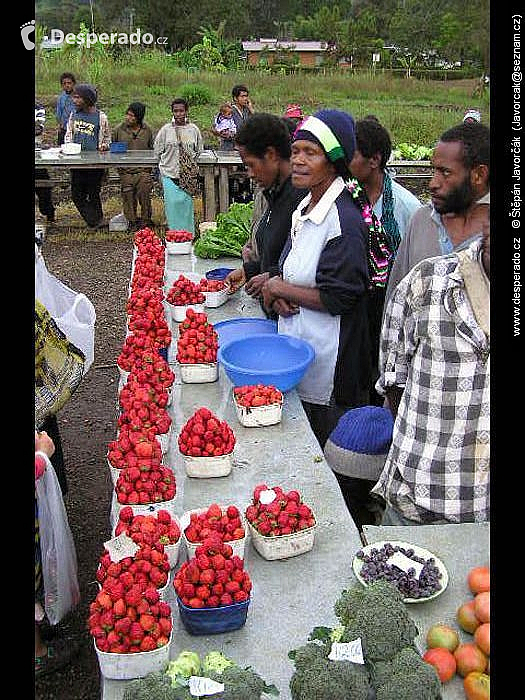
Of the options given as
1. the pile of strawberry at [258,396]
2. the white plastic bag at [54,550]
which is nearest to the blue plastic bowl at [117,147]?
the pile of strawberry at [258,396]

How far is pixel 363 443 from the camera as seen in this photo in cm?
295

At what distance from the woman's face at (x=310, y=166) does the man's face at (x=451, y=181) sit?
0.45m

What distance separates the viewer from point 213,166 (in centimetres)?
966

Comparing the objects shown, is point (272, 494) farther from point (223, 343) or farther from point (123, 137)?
point (123, 137)

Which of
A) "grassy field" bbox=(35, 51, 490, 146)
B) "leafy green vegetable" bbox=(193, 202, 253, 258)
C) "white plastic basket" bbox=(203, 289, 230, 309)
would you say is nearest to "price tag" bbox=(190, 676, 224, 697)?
"white plastic basket" bbox=(203, 289, 230, 309)

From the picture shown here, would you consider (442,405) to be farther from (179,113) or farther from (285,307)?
(179,113)

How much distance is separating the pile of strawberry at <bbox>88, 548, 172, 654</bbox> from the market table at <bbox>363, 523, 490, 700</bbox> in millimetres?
652

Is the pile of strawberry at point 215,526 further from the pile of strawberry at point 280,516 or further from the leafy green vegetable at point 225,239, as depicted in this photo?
the leafy green vegetable at point 225,239

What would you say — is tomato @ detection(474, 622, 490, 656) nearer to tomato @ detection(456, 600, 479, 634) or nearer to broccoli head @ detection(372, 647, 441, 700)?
tomato @ detection(456, 600, 479, 634)

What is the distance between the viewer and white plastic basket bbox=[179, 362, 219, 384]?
346 centimetres

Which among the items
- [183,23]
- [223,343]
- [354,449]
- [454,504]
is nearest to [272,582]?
[454,504]

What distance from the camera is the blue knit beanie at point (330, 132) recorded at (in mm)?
3010
